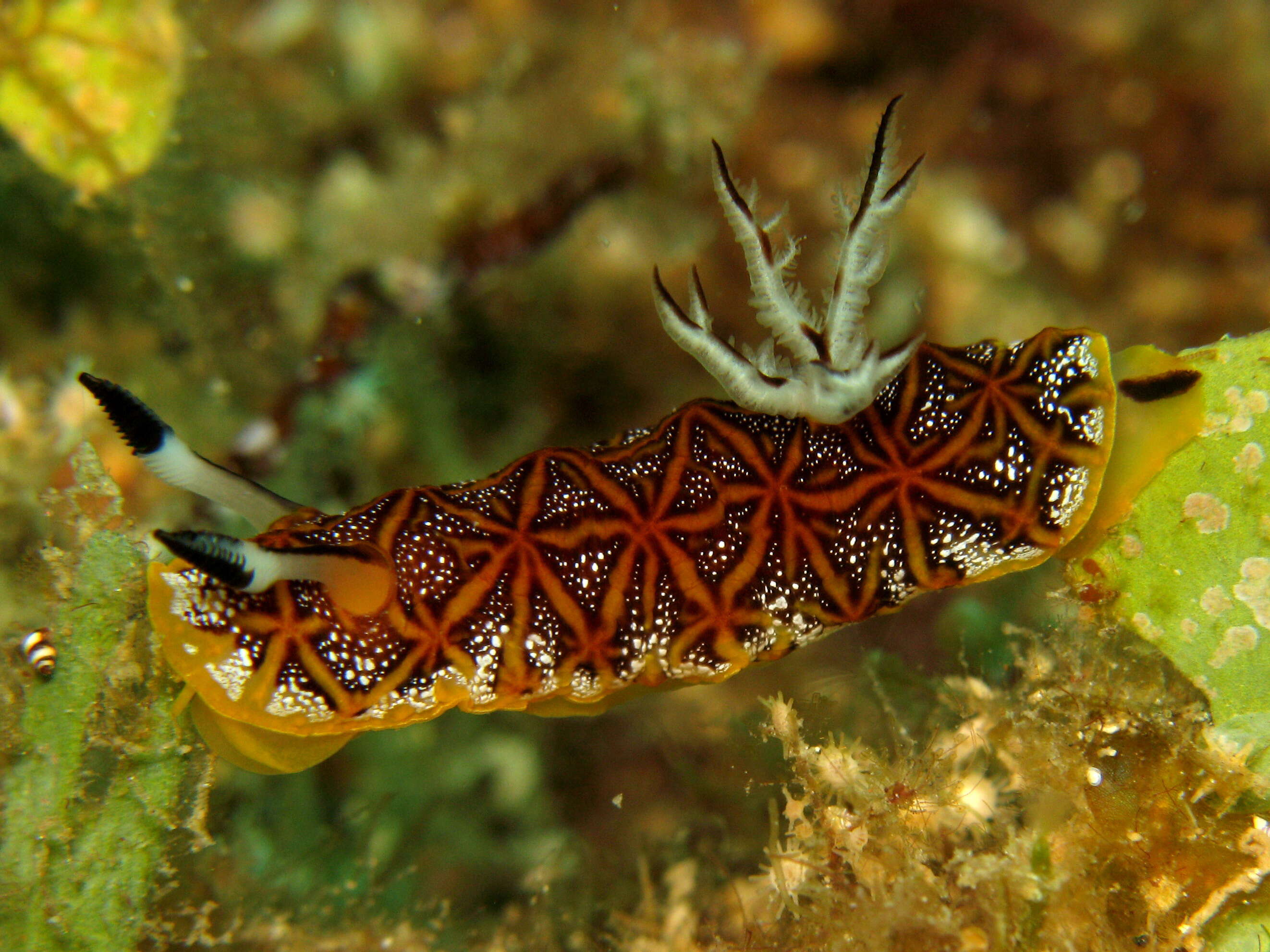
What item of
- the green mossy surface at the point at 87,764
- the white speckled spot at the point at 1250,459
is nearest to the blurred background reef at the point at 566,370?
the green mossy surface at the point at 87,764

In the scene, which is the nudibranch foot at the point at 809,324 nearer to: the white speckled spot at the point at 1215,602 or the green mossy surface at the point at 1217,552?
the green mossy surface at the point at 1217,552

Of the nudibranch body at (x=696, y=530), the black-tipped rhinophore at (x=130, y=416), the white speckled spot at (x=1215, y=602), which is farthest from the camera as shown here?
the white speckled spot at (x=1215, y=602)

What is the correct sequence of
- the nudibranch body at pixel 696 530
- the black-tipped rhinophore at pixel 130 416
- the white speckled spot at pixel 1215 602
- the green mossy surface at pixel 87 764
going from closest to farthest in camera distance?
the black-tipped rhinophore at pixel 130 416 → the nudibranch body at pixel 696 530 → the green mossy surface at pixel 87 764 → the white speckled spot at pixel 1215 602

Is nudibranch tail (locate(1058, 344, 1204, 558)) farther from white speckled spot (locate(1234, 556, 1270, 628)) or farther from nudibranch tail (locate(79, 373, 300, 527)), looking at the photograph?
nudibranch tail (locate(79, 373, 300, 527))

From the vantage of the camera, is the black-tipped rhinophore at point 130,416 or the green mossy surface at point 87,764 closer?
the black-tipped rhinophore at point 130,416

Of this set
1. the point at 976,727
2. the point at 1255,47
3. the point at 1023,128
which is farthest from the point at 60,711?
the point at 1255,47

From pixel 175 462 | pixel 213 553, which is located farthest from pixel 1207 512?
pixel 175 462

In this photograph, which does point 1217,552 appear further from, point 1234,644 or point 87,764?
point 87,764

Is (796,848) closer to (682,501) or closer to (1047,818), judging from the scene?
(1047,818)
